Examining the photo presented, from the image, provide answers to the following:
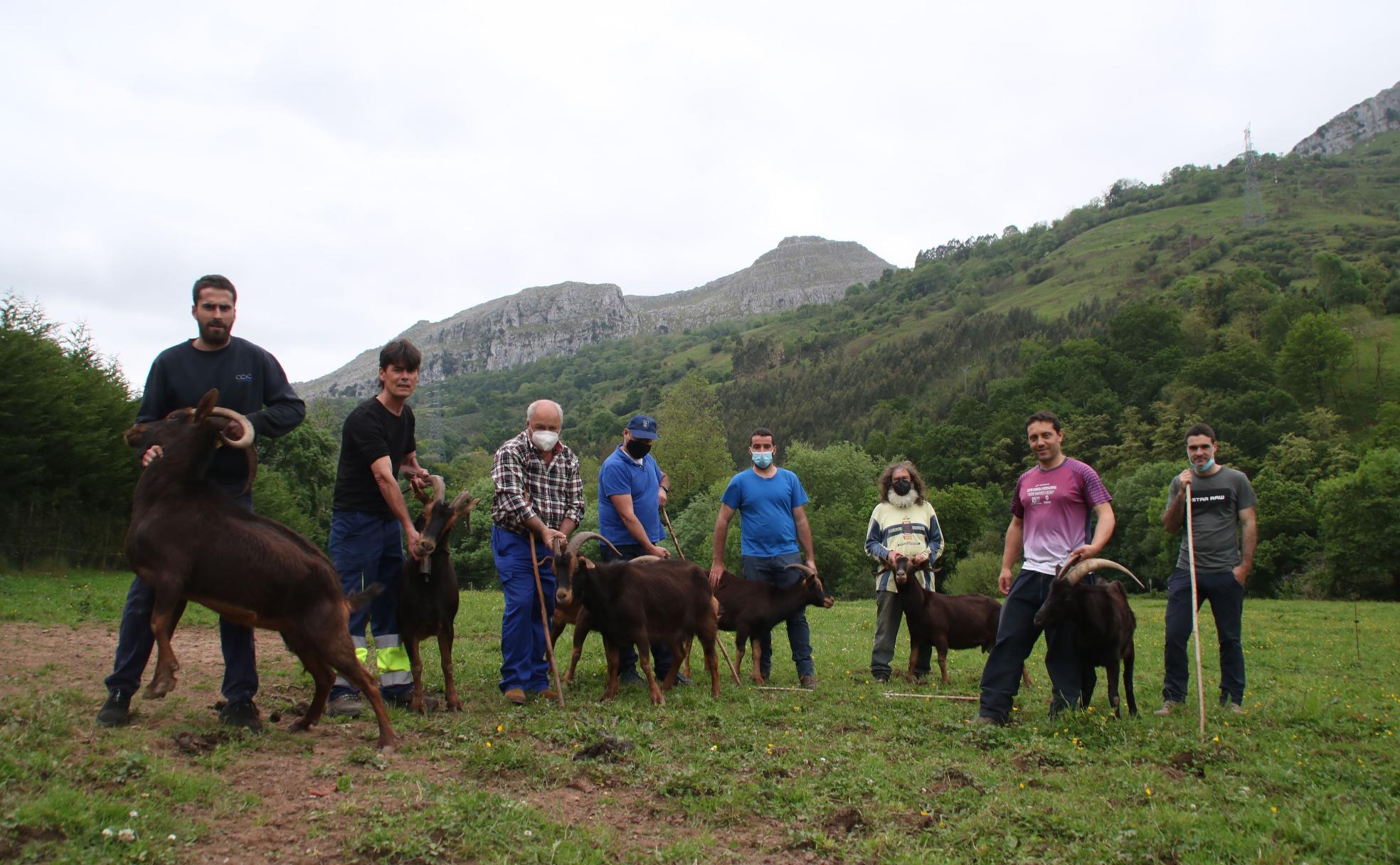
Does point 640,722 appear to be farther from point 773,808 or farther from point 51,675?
point 51,675

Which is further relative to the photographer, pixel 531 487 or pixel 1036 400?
pixel 1036 400

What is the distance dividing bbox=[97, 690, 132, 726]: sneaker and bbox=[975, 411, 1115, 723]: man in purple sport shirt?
6.41 metres

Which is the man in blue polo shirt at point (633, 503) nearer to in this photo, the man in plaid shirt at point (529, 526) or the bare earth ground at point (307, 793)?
the man in plaid shirt at point (529, 526)

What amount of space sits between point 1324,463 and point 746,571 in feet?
215

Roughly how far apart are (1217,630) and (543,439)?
671cm


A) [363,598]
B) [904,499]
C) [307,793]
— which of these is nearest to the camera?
[307,793]

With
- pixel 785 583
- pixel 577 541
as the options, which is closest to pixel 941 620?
pixel 785 583

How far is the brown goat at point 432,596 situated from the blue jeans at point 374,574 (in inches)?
3.8

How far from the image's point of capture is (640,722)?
275 inches

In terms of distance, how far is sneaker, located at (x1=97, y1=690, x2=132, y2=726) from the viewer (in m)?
5.37

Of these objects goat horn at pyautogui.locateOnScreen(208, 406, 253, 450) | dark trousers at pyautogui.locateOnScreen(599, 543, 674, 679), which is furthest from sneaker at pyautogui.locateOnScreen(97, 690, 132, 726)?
dark trousers at pyautogui.locateOnScreen(599, 543, 674, 679)

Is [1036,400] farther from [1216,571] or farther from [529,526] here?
[529,526]

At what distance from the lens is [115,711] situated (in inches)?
212

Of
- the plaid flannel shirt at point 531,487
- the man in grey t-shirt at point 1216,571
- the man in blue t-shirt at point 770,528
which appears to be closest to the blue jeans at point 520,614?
the plaid flannel shirt at point 531,487
